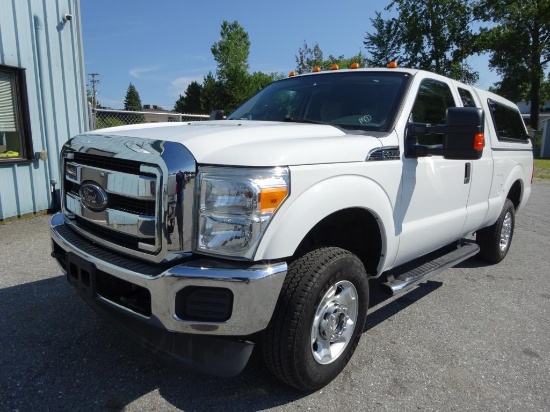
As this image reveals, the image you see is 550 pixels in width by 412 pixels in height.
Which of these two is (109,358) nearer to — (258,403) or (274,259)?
(258,403)

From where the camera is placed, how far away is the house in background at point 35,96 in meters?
6.16

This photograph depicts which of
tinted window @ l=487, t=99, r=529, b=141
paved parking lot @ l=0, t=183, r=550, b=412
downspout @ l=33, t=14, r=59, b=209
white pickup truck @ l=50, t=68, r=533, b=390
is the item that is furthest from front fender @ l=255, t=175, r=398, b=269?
downspout @ l=33, t=14, r=59, b=209

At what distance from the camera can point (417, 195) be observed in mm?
3027

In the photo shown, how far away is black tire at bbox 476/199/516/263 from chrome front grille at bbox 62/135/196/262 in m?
4.03

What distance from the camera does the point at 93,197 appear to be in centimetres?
241

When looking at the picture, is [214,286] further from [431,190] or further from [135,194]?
[431,190]

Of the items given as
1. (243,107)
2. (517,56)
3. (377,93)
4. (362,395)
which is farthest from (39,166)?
(517,56)

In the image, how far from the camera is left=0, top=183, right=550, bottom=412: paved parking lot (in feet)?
7.79

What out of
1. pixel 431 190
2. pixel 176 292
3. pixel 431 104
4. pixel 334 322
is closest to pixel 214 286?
pixel 176 292

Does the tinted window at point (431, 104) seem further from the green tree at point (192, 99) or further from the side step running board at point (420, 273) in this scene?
the green tree at point (192, 99)

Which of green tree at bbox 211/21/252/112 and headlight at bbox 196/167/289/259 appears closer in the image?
headlight at bbox 196/167/289/259

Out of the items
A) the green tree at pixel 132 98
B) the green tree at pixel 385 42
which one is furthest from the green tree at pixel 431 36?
the green tree at pixel 132 98

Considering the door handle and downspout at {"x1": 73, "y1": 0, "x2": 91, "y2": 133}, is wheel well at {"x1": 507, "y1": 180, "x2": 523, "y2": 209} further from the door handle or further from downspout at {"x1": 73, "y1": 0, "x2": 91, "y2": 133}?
downspout at {"x1": 73, "y1": 0, "x2": 91, "y2": 133}

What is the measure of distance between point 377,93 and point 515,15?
112 ft
